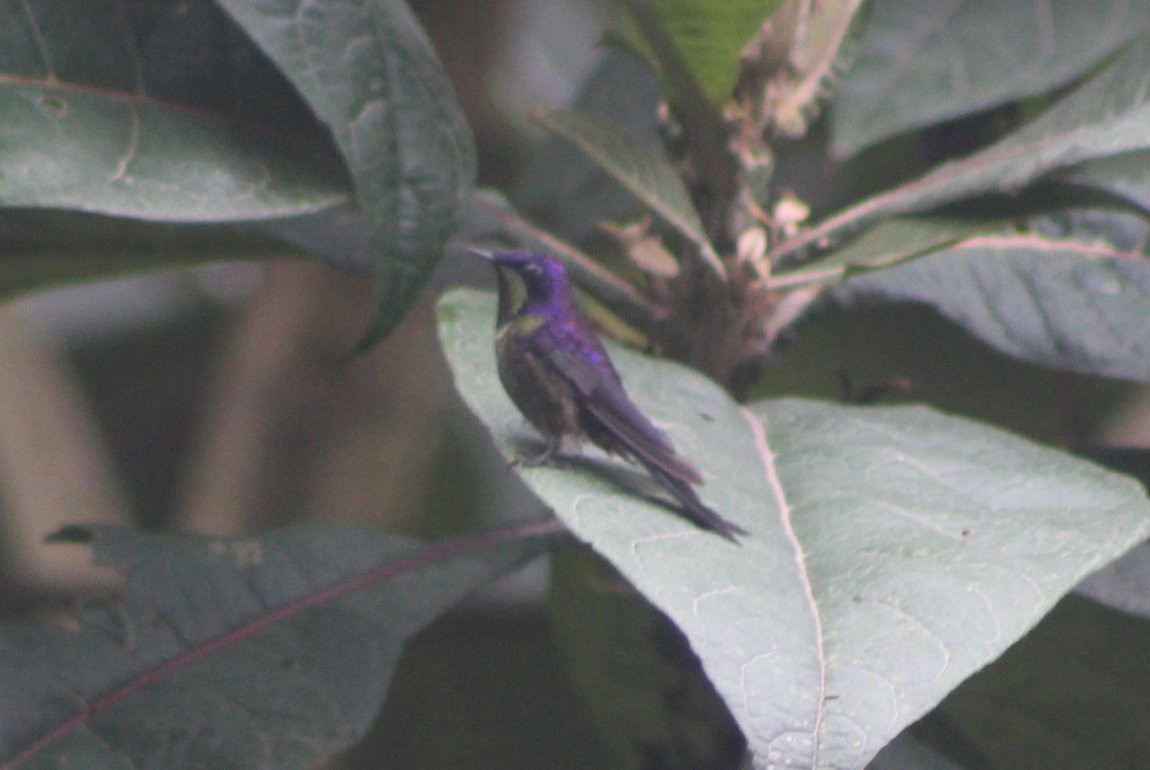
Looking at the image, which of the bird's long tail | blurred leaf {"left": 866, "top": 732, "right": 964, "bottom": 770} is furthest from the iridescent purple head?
blurred leaf {"left": 866, "top": 732, "right": 964, "bottom": 770}

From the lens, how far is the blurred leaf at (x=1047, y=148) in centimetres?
120

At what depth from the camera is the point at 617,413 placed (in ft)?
3.36

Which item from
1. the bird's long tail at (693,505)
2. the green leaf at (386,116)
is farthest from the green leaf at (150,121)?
the bird's long tail at (693,505)

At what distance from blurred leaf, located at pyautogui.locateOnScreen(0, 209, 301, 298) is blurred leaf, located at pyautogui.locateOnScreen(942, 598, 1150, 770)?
0.95 meters

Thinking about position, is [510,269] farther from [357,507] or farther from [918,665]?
[357,507]

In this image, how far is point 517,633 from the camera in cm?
281

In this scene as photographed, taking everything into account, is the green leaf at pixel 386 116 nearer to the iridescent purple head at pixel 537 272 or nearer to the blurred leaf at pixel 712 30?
the iridescent purple head at pixel 537 272

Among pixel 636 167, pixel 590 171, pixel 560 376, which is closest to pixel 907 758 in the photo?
pixel 560 376

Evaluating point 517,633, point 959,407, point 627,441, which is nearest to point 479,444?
point 517,633

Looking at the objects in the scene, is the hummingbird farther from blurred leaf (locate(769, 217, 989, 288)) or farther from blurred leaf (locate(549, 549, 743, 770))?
blurred leaf (locate(549, 549, 743, 770))

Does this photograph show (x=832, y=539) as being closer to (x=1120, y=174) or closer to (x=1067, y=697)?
(x=1067, y=697)

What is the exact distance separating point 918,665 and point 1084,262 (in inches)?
30.1

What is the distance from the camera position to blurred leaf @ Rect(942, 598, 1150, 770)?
1294 millimetres

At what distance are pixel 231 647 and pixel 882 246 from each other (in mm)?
774
